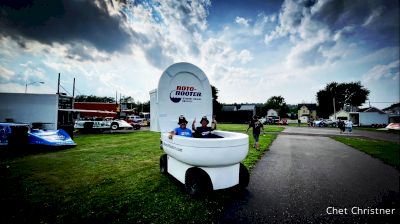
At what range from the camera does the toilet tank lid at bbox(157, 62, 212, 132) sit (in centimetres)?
504

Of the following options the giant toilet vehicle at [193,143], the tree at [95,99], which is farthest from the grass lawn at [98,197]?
the tree at [95,99]

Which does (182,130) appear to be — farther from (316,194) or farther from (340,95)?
(340,95)

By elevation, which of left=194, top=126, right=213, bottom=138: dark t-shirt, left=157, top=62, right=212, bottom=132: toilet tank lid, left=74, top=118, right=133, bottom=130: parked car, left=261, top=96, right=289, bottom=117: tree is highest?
left=261, top=96, right=289, bottom=117: tree

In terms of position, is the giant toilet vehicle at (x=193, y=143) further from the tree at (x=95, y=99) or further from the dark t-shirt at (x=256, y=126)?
the tree at (x=95, y=99)

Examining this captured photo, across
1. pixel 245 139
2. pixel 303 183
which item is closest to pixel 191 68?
pixel 245 139

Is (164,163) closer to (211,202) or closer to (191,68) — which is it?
(211,202)

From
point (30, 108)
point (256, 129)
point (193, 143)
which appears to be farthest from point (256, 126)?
point (30, 108)

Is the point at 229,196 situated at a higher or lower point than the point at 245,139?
lower

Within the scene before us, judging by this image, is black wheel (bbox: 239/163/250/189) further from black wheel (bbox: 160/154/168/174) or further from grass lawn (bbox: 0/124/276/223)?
black wheel (bbox: 160/154/168/174)

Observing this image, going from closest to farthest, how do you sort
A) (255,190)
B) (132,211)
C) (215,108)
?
(132,211)
(255,190)
(215,108)

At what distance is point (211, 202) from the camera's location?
3740 mm

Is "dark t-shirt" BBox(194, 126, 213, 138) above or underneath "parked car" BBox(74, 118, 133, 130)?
above

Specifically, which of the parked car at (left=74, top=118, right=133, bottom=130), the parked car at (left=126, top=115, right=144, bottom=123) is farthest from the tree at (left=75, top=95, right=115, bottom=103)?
the parked car at (left=74, top=118, right=133, bottom=130)

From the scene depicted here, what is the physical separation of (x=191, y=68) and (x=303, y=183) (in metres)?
4.01
